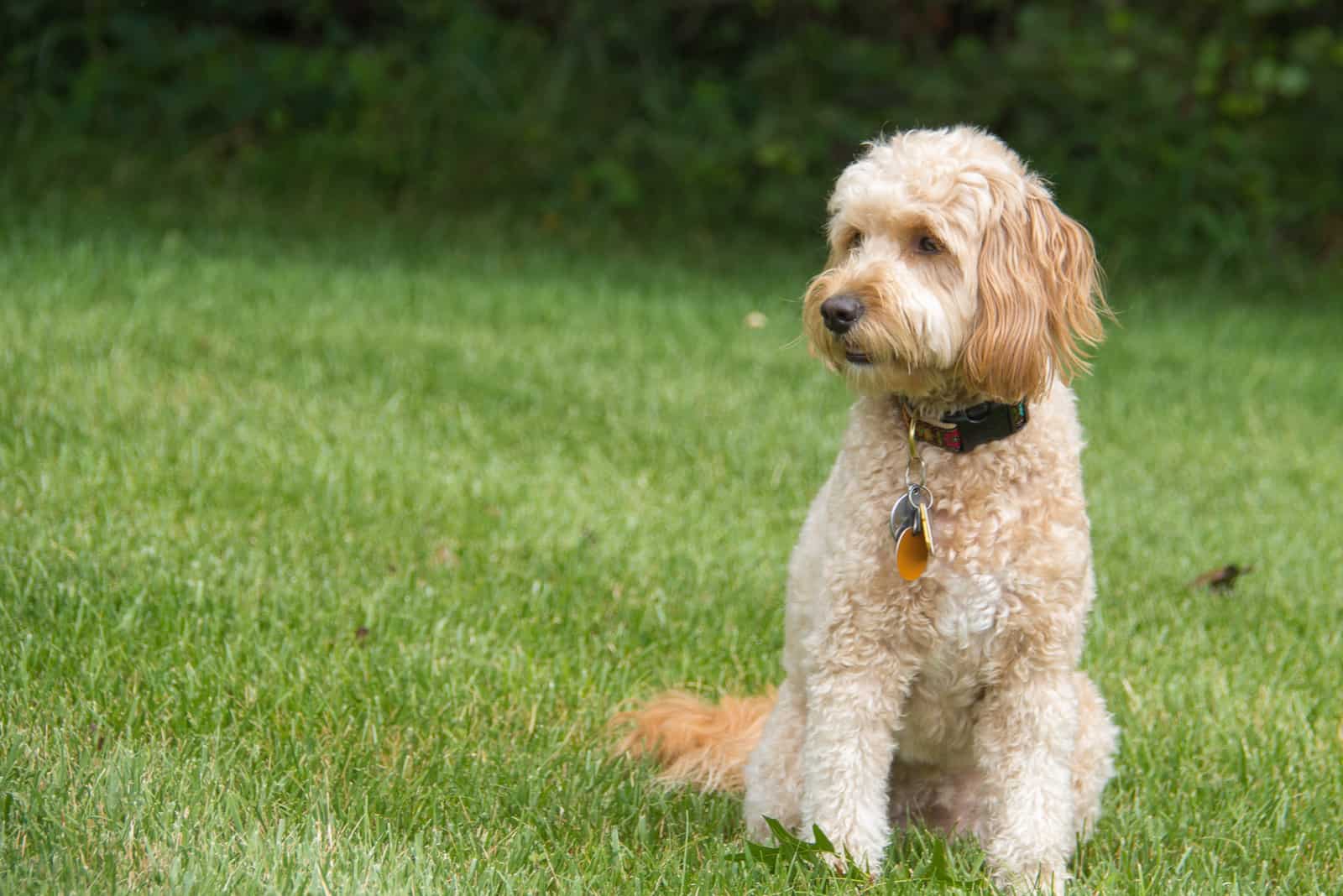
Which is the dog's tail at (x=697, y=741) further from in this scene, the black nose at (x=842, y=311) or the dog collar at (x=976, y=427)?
the black nose at (x=842, y=311)

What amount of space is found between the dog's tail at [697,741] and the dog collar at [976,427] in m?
0.82

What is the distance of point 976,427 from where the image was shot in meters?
3.10

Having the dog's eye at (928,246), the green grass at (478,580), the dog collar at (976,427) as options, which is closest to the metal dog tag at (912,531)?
the dog collar at (976,427)

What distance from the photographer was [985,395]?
302 centimetres

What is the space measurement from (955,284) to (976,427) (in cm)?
29

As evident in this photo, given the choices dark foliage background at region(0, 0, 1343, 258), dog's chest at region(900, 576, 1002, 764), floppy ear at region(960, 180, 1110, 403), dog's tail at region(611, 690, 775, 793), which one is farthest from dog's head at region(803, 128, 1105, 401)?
dark foliage background at region(0, 0, 1343, 258)

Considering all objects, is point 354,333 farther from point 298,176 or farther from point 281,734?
point 298,176

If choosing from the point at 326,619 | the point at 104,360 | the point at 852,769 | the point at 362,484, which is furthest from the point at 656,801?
the point at 104,360

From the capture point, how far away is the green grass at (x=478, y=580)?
3.06 meters

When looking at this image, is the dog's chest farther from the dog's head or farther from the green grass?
the dog's head

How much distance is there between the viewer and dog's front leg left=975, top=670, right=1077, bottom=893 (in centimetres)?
301

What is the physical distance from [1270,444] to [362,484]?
4013 millimetres

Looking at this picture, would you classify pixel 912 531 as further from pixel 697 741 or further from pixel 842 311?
pixel 697 741

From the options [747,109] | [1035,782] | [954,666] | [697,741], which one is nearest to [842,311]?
[954,666]
